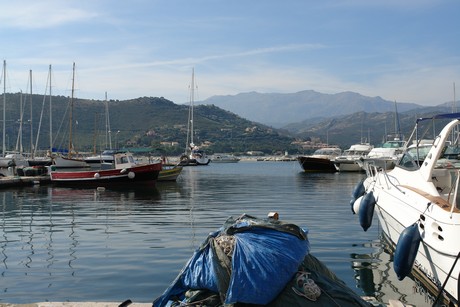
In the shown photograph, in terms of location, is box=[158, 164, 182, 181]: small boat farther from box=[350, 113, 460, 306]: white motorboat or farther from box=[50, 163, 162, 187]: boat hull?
box=[350, 113, 460, 306]: white motorboat

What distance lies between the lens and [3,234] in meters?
16.3

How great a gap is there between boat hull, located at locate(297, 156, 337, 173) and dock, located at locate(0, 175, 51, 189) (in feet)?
94.8

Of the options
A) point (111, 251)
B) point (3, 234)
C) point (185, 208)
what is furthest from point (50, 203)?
point (111, 251)

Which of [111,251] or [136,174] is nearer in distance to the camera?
[111,251]

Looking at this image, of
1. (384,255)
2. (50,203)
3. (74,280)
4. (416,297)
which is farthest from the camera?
(50,203)

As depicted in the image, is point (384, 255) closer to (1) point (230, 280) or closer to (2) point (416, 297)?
(2) point (416, 297)

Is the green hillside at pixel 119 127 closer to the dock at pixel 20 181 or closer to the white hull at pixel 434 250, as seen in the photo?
the dock at pixel 20 181

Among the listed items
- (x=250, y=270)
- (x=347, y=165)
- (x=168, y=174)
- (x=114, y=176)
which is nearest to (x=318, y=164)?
(x=347, y=165)

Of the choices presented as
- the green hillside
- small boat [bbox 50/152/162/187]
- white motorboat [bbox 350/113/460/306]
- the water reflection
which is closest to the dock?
small boat [bbox 50/152/162/187]

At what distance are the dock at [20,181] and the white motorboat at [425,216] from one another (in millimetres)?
30352

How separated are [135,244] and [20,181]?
91.0 ft

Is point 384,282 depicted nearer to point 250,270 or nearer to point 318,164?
point 250,270

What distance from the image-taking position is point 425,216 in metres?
8.44

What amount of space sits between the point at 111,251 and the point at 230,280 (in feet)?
25.3
